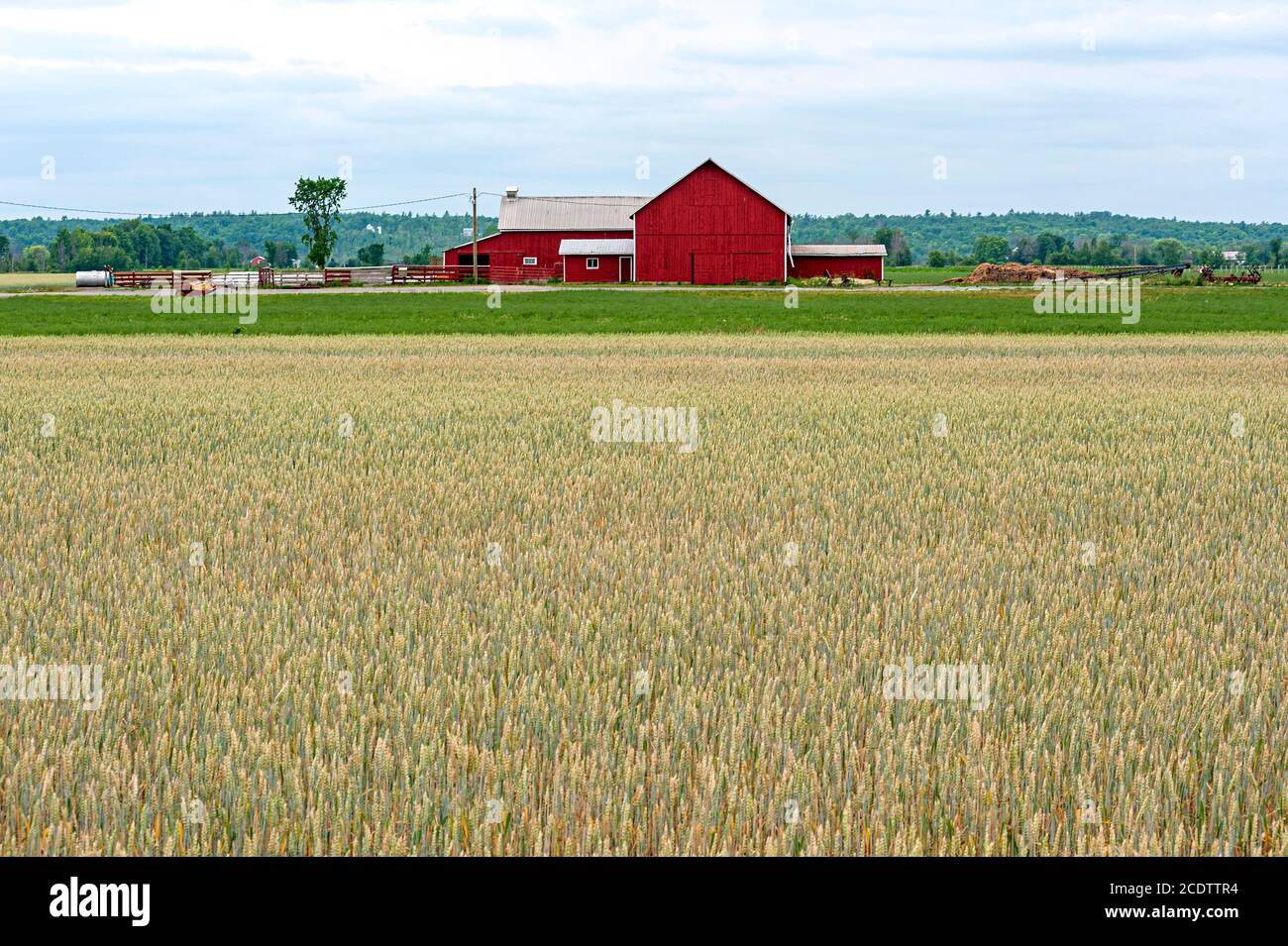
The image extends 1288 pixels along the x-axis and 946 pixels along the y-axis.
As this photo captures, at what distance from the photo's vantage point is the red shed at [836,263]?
279 feet

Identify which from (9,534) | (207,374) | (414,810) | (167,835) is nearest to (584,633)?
(414,810)

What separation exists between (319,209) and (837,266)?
172 feet

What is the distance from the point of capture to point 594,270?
8406 cm

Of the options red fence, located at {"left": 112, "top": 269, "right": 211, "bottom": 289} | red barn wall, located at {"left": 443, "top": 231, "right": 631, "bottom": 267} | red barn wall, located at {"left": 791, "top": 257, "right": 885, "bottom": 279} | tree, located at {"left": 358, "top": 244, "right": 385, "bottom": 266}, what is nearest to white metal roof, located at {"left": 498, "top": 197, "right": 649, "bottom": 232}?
red barn wall, located at {"left": 443, "top": 231, "right": 631, "bottom": 267}

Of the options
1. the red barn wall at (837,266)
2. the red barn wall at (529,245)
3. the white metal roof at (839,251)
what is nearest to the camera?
the red barn wall at (837,266)

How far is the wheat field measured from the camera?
3668 mm

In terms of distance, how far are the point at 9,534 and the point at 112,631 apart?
2.95m

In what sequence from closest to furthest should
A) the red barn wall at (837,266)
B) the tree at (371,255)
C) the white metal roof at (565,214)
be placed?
the red barn wall at (837,266) → the white metal roof at (565,214) → the tree at (371,255)

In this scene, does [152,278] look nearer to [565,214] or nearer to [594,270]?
[594,270]

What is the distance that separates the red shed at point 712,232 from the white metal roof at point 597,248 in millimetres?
2901

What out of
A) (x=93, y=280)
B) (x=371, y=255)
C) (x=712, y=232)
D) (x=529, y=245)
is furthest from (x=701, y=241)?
(x=371, y=255)

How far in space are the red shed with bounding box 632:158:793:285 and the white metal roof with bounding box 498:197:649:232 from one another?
468 inches

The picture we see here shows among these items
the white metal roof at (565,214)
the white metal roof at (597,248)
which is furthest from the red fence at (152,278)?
the white metal roof at (597,248)

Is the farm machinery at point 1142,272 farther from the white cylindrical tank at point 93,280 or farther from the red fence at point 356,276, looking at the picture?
the white cylindrical tank at point 93,280
